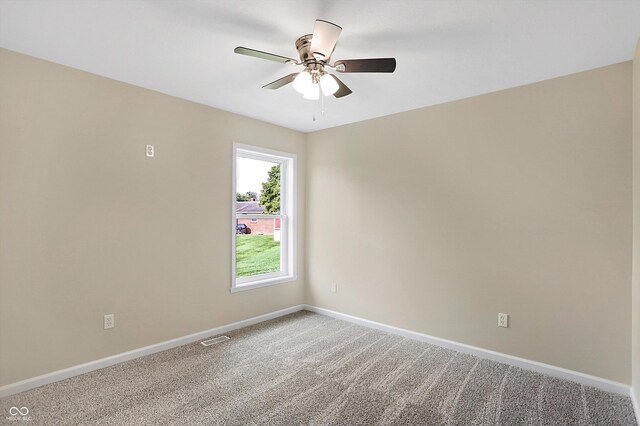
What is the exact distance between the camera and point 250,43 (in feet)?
7.30

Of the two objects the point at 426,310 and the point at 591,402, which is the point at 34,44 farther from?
the point at 591,402

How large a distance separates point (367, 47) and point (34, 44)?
2297 millimetres

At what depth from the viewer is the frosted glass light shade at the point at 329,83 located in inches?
83.6

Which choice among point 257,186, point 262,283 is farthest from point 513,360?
point 257,186

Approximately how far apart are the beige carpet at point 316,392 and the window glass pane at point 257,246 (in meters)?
1.11

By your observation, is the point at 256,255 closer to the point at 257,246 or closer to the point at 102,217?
the point at 257,246

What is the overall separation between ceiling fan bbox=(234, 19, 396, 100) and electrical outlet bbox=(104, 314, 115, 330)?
2.38m

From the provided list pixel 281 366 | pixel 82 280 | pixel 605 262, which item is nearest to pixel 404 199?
pixel 605 262

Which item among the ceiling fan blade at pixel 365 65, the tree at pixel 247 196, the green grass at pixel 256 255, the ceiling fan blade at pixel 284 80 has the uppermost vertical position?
the ceiling fan blade at pixel 284 80

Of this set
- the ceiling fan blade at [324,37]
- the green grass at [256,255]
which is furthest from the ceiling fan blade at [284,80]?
the green grass at [256,255]

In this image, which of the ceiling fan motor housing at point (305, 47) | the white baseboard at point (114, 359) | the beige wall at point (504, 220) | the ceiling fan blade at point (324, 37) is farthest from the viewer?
the beige wall at point (504, 220)

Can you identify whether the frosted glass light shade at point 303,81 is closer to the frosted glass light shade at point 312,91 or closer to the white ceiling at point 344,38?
the frosted glass light shade at point 312,91

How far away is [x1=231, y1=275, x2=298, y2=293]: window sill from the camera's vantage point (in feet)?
12.3

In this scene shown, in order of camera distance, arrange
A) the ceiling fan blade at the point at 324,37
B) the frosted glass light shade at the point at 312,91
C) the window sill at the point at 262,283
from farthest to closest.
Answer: the window sill at the point at 262,283 < the frosted glass light shade at the point at 312,91 < the ceiling fan blade at the point at 324,37
